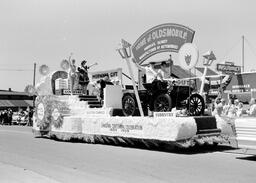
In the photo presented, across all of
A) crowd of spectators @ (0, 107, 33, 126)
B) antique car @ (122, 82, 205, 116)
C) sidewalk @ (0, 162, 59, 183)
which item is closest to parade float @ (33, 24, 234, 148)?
antique car @ (122, 82, 205, 116)

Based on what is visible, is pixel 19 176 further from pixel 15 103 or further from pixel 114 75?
pixel 15 103

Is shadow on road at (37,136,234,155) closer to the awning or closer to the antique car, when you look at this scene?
the antique car

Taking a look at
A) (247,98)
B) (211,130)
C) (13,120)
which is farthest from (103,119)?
(13,120)

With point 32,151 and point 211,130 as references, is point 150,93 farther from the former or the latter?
point 32,151

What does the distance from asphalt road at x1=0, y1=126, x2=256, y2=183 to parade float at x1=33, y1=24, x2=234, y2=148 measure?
1.87 feet

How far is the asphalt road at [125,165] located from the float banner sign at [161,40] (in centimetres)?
819

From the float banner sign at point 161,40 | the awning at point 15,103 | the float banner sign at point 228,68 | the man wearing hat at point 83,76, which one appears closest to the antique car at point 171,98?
the man wearing hat at point 83,76

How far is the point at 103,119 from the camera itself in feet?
47.6

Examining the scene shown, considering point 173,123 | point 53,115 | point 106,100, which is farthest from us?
point 53,115

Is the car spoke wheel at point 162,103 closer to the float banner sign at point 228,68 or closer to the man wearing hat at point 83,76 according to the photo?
the man wearing hat at point 83,76

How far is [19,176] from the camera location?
7.60 m

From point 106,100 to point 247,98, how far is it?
12114 mm

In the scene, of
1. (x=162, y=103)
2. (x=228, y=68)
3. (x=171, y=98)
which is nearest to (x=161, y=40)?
(x=228, y=68)

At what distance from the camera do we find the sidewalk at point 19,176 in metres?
7.09
